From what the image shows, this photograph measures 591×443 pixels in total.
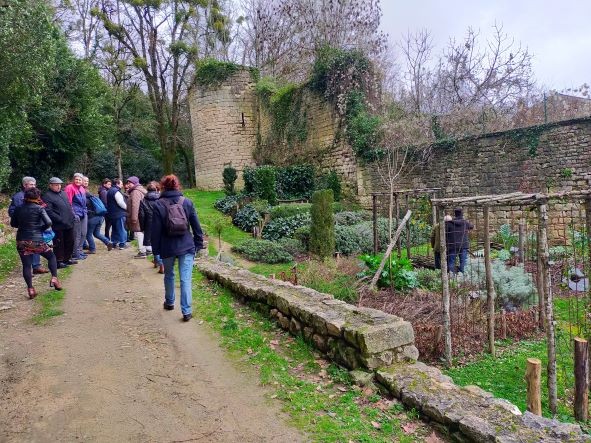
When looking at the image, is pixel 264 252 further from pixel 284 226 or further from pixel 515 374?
pixel 515 374

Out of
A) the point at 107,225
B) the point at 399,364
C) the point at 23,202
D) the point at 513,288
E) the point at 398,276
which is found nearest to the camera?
the point at 399,364

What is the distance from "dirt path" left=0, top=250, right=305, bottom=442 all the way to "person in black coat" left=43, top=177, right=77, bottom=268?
1.57 meters

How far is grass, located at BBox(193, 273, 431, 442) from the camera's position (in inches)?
111

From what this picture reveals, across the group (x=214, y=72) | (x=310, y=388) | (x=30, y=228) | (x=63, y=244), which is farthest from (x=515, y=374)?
(x=214, y=72)

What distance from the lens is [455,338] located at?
18.6ft

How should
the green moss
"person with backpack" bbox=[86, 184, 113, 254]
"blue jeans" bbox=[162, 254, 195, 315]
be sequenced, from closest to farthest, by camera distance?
"blue jeans" bbox=[162, 254, 195, 315] → "person with backpack" bbox=[86, 184, 113, 254] → the green moss

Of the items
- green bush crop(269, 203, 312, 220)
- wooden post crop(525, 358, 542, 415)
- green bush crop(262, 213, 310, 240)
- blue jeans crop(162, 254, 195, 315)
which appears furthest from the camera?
green bush crop(269, 203, 312, 220)

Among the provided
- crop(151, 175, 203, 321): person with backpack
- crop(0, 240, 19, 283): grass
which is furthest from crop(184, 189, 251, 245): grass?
crop(151, 175, 203, 321): person with backpack

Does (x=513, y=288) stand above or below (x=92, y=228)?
below

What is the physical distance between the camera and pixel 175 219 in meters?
4.68

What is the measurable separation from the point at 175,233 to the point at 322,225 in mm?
6466

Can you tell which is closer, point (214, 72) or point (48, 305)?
point (48, 305)

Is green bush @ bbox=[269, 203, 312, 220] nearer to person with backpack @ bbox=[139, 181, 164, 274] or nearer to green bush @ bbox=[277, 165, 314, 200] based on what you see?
green bush @ bbox=[277, 165, 314, 200]

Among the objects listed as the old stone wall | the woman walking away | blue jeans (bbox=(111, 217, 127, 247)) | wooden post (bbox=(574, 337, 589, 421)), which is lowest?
wooden post (bbox=(574, 337, 589, 421))
